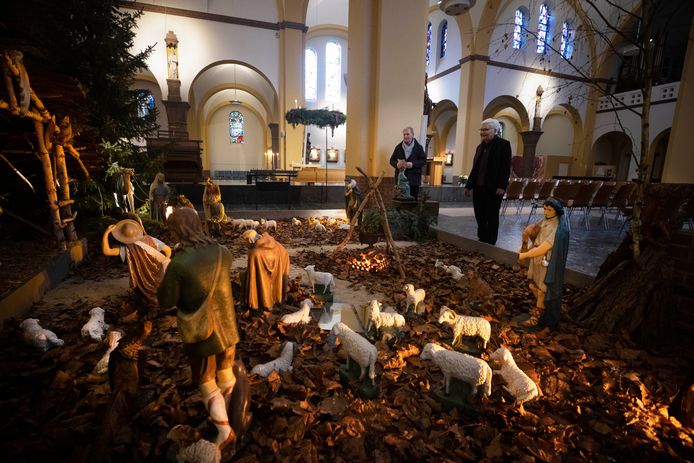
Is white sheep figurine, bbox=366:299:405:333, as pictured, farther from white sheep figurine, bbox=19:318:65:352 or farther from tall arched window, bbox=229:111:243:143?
tall arched window, bbox=229:111:243:143

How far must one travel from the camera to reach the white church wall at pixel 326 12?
23.3 m

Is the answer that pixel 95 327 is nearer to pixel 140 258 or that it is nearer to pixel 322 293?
pixel 140 258

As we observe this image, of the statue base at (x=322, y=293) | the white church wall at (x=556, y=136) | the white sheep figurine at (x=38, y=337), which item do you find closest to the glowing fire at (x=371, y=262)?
the statue base at (x=322, y=293)

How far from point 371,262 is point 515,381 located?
2936mm

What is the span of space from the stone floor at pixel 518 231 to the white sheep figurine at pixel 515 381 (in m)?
2.83

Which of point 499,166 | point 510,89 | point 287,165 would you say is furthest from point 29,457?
point 510,89

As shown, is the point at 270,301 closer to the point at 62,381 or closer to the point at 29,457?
the point at 62,381

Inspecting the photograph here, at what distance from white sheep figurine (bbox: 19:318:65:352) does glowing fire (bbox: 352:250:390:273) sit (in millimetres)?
3389

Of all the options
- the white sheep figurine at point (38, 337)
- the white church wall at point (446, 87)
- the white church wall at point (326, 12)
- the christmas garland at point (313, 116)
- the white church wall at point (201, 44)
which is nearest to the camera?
the white sheep figurine at point (38, 337)

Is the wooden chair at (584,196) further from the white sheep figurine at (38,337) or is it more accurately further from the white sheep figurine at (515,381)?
the white sheep figurine at (38,337)

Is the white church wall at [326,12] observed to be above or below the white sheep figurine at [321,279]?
above

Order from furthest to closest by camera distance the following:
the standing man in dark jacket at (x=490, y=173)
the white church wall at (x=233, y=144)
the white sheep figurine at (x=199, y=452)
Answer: the white church wall at (x=233, y=144) → the standing man in dark jacket at (x=490, y=173) → the white sheep figurine at (x=199, y=452)

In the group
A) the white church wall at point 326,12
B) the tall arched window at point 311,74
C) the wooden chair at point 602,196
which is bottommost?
the wooden chair at point 602,196

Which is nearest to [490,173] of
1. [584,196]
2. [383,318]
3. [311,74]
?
[383,318]
